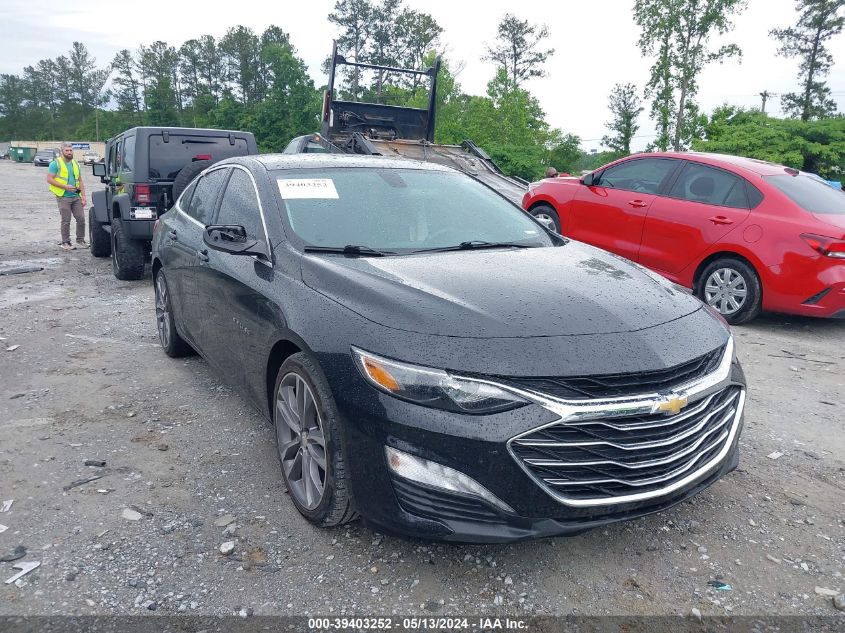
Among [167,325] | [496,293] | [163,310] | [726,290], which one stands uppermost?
[496,293]

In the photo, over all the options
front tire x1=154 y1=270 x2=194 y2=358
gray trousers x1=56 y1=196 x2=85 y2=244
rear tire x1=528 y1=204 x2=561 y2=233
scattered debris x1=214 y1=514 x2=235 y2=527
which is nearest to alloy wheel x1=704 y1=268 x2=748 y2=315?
rear tire x1=528 y1=204 x2=561 y2=233

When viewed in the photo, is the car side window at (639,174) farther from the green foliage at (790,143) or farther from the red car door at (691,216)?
the green foliage at (790,143)

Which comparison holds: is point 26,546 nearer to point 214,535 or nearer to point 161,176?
point 214,535

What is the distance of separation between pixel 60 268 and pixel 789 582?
9.83 meters

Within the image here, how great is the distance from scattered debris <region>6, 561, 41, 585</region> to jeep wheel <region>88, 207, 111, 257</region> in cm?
869

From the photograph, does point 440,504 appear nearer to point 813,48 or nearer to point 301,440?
point 301,440

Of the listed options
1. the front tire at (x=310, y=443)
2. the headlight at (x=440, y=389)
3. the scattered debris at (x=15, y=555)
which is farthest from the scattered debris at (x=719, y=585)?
the scattered debris at (x=15, y=555)

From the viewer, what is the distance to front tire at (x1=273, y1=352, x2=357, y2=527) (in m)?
2.75

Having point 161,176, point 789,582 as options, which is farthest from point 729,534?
point 161,176

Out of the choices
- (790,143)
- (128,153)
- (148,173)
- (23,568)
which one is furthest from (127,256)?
(790,143)

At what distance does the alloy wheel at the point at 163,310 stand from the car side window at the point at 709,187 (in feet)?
17.3

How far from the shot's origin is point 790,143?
30828 millimetres

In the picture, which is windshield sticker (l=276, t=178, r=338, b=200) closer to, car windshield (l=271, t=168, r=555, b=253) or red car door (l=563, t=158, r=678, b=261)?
car windshield (l=271, t=168, r=555, b=253)

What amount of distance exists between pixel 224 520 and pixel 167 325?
2.68 m
